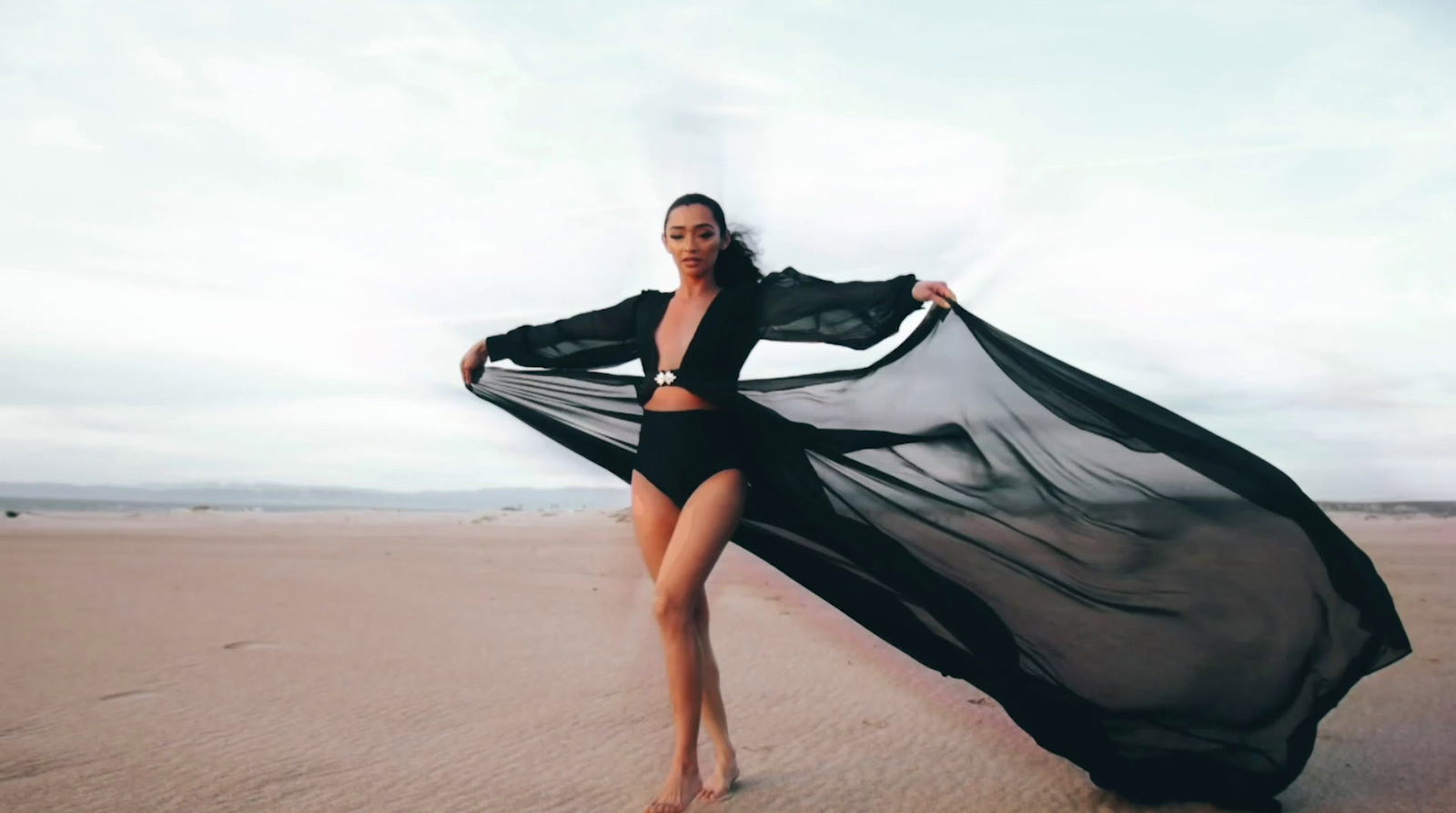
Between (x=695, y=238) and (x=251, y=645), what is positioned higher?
(x=695, y=238)

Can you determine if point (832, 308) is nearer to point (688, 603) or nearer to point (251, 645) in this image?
point (688, 603)

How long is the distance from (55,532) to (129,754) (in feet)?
64.7

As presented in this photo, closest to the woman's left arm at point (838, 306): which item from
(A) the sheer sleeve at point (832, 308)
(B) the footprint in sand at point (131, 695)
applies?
(A) the sheer sleeve at point (832, 308)

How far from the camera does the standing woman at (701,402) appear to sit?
4031 mm

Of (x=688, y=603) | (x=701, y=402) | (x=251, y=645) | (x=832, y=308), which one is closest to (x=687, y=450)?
(x=701, y=402)

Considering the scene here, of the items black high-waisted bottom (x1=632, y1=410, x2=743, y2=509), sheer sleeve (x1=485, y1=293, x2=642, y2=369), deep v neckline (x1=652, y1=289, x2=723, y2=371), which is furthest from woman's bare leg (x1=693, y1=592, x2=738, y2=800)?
sheer sleeve (x1=485, y1=293, x2=642, y2=369)

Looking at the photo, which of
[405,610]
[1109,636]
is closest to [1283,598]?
[1109,636]

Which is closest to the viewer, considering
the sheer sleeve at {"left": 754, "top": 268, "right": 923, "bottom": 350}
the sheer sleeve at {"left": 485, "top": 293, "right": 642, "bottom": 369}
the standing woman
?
the standing woman

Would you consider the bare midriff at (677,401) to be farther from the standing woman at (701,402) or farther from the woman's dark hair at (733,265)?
the woman's dark hair at (733,265)

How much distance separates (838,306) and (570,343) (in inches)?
58.1

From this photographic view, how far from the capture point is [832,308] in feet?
13.8

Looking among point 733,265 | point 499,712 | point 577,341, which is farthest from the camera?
point 499,712

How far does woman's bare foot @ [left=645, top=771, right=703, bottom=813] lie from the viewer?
3.90 meters

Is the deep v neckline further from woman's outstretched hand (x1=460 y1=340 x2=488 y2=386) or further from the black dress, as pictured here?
woman's outstretched hand (x1=460 y1=340 x2=488 y2=386)
